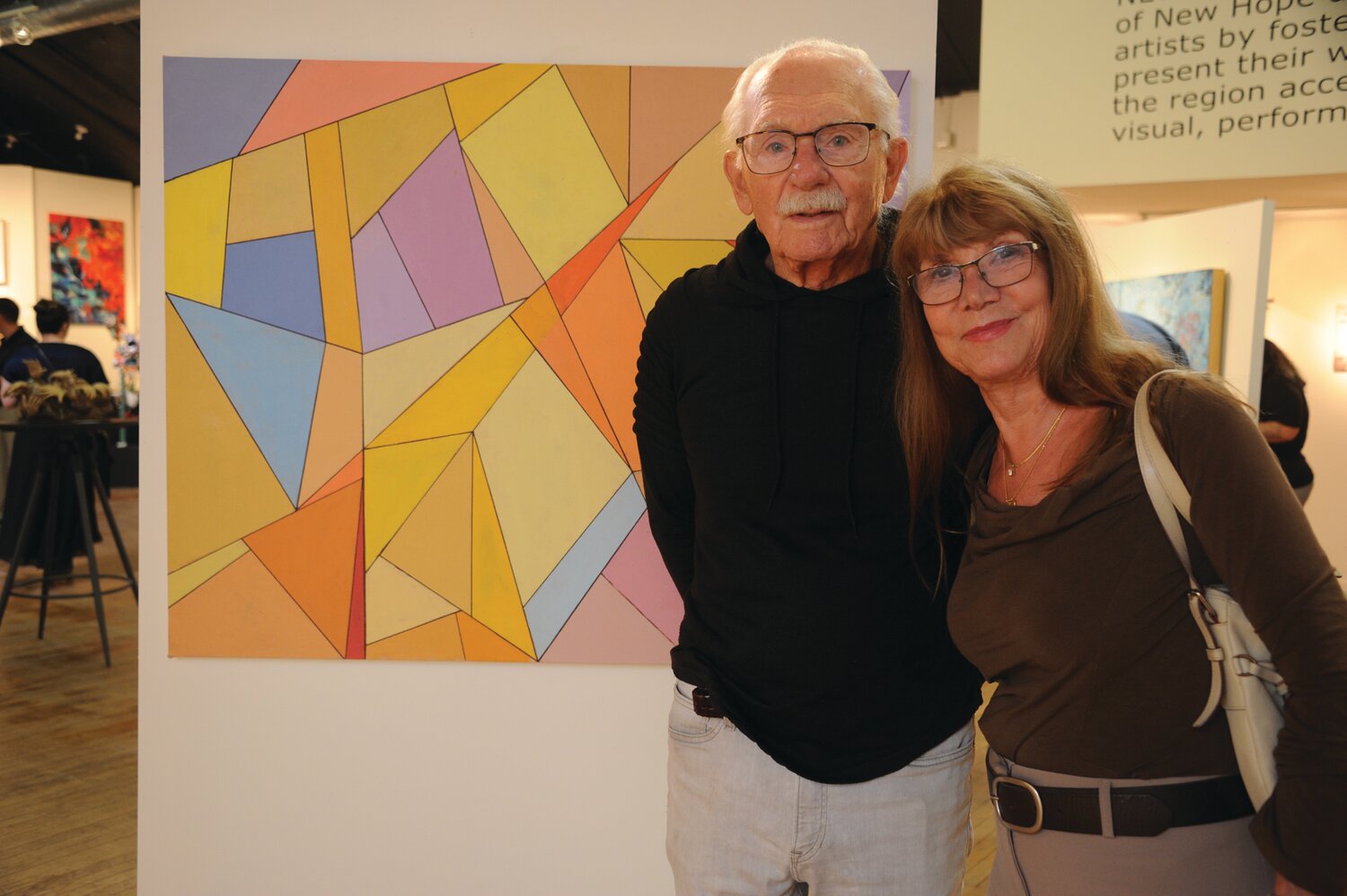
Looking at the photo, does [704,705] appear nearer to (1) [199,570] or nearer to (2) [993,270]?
(2) [993,270]

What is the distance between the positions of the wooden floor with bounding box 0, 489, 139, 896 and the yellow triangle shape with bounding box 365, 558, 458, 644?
160 centimetres

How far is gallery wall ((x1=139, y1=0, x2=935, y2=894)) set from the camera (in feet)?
7.38

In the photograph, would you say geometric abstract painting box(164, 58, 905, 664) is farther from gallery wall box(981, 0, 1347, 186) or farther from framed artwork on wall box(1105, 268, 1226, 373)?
gallery wall box(981, 0, 1347, 186)

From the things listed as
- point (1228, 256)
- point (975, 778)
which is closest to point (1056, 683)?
point (975, 778)

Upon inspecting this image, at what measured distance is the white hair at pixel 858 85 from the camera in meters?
1.57

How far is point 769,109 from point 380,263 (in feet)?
3.34

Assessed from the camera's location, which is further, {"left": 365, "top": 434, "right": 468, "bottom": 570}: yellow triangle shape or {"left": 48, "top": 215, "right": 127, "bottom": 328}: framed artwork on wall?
{"left": 48, "top": 215, "right": 127, "bottom": 328}: framed artwork on wall

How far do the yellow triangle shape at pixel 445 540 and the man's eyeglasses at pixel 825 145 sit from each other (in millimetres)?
1005

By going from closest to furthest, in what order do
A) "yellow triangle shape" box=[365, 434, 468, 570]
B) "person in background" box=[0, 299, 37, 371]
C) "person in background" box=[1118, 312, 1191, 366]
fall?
"person in background" box=[1118, 312, 1191, 366]
"yellow triangle shape" box=[365, 434, 468, 570]
"person in background" box=[0, 299, 37, 371]

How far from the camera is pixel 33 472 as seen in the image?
5.61m

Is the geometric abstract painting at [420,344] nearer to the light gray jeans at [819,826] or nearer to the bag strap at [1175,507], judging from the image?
the light gray jeans at [819,826]

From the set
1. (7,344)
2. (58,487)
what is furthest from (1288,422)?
(7,344)

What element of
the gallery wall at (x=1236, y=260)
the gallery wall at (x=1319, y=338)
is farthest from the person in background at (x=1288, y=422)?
the gallery wall at (x=1319, y=338)

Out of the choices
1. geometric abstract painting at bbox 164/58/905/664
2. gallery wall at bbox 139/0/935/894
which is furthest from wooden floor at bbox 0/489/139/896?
geometric abstract painting at bbox 164/58/905/664
